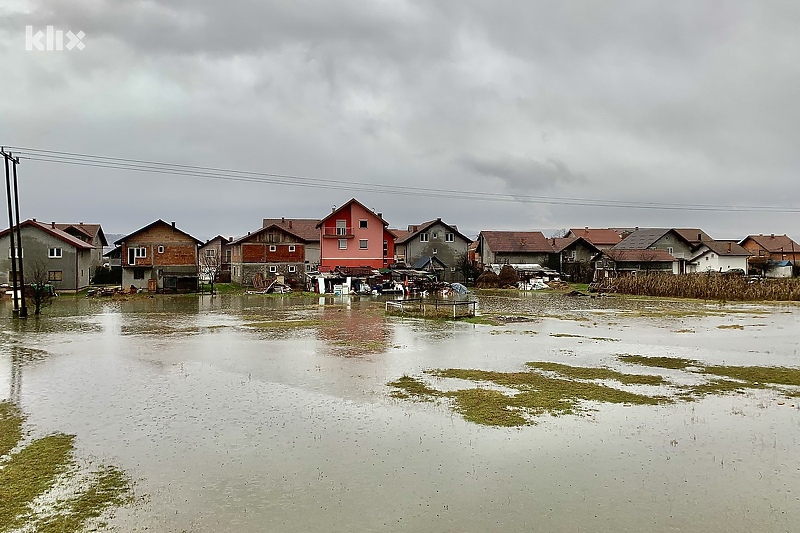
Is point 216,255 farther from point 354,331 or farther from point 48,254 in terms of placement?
point 354,331

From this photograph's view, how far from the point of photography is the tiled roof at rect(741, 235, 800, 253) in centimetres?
8769

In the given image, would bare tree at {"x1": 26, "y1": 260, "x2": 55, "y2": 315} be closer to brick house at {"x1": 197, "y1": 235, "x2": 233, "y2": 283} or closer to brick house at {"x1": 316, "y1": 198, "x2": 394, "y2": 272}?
brick house at {"x1": 316, "y1": 198, "x2": 394, "y2": 272}

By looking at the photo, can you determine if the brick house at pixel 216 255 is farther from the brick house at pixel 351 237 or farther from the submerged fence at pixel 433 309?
the submerged fence at pixel 433 309

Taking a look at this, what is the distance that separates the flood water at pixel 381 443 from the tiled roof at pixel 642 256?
48.8 meters

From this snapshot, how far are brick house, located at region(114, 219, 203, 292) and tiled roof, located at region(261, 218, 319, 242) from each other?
54.2 ft

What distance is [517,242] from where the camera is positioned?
7056cm

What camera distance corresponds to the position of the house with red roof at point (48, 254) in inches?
1813

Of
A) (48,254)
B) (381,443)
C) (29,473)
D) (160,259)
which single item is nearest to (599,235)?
(160,259)

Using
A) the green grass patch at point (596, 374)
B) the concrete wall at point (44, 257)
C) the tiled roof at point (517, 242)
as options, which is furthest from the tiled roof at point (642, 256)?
the green grass patch at point (596, 374)

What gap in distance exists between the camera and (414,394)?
43.3 feet

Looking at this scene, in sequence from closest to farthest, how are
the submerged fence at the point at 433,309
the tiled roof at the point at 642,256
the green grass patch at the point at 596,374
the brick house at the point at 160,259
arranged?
1. the green grass patch at the point at 596,374
2. the submerged fence at the point at 433,309
3. the brick house at the point at 160,259
4. the tiled roof at the point at 642,256

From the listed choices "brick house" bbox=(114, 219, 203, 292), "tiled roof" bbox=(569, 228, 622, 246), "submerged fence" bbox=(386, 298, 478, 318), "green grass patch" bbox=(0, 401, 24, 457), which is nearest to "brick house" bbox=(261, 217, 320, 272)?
"brick house" bbox=(114, 219, 203, 292)

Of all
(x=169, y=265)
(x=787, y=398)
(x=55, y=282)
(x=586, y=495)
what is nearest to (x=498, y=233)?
(x=169, y=265)

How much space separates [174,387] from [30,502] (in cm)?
633
